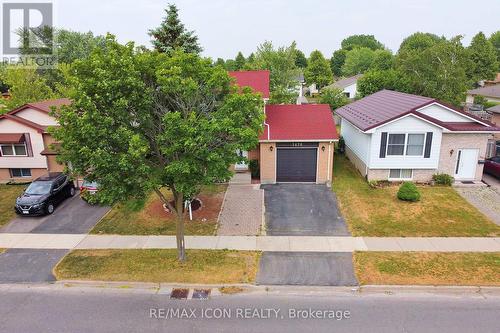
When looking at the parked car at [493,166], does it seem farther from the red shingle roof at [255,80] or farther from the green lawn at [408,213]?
the red shingle roof at [255,80]

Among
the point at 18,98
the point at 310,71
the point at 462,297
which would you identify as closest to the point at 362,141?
the point at 462,297

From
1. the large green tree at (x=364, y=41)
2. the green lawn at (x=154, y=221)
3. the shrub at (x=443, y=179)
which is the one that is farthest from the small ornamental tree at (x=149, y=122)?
the large green tree at (x=364, y=41)

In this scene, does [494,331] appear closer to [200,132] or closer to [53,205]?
[200,132]

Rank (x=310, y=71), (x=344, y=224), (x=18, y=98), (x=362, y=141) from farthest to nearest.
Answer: (x=310, y=71) < (x=18, y=98) < (x=362, y=141) < (x=344, y=224)

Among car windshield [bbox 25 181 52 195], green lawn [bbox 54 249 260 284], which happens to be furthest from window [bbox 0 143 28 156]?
green lawn [bbox 54 249 260 284]

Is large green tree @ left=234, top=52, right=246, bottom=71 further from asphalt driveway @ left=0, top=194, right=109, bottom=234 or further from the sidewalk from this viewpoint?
the sidewalk

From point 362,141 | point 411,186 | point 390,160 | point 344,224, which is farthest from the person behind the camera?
point 362,141

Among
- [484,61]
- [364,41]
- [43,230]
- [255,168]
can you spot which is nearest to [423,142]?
[255,168]

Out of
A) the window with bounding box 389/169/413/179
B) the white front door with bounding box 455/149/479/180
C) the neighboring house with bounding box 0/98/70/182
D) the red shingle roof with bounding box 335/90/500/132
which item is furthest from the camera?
the neighboring house with bounding box 0/98/70/182
